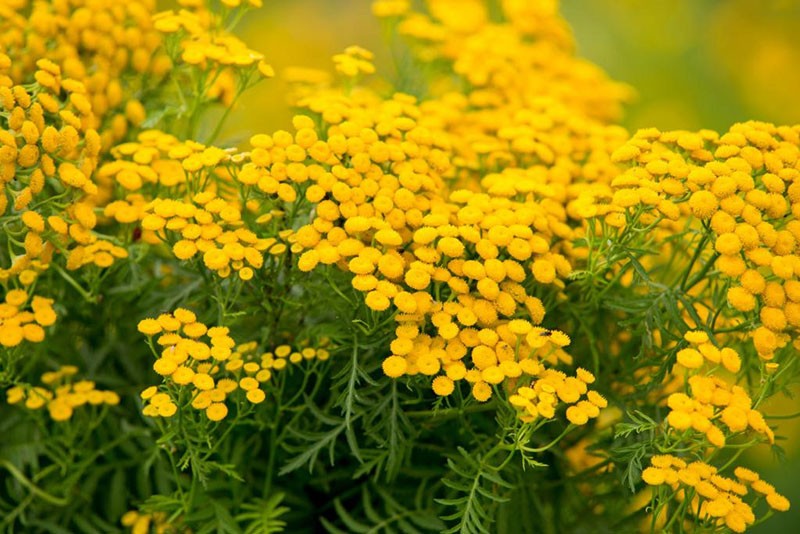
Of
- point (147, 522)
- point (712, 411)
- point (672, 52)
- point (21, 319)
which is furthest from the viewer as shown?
point (672, 52)

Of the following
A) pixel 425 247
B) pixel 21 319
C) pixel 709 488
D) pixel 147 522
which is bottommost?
pixel 147 522

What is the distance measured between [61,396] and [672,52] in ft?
12.6

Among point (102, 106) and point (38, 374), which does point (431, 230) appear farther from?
point (38, 374)

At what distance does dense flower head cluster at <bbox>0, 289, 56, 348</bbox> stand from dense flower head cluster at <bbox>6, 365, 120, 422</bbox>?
9 centimetres

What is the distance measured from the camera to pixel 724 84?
4852mm

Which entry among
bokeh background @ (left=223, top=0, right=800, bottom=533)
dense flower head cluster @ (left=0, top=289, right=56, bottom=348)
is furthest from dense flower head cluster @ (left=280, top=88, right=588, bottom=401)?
bokeh background @ (left=223, top=0, right=800, bottom=533)

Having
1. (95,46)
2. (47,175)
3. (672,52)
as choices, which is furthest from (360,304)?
(672,52)

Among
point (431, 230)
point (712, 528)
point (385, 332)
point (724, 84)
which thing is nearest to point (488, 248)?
point (431, 230)

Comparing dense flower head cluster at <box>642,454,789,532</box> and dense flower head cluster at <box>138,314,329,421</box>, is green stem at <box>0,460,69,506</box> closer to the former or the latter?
dense flower head cluster at <box>138,314,329,421</box>

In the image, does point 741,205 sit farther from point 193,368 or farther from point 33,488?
point 33,488

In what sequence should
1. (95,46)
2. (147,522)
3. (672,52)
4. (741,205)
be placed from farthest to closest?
(672,52) < (95,46) < (147,522) < (741,205)

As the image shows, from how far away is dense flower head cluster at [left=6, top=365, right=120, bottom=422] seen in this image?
66.9 inches

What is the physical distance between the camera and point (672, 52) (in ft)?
15.7

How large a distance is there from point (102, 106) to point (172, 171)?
0.25 m
